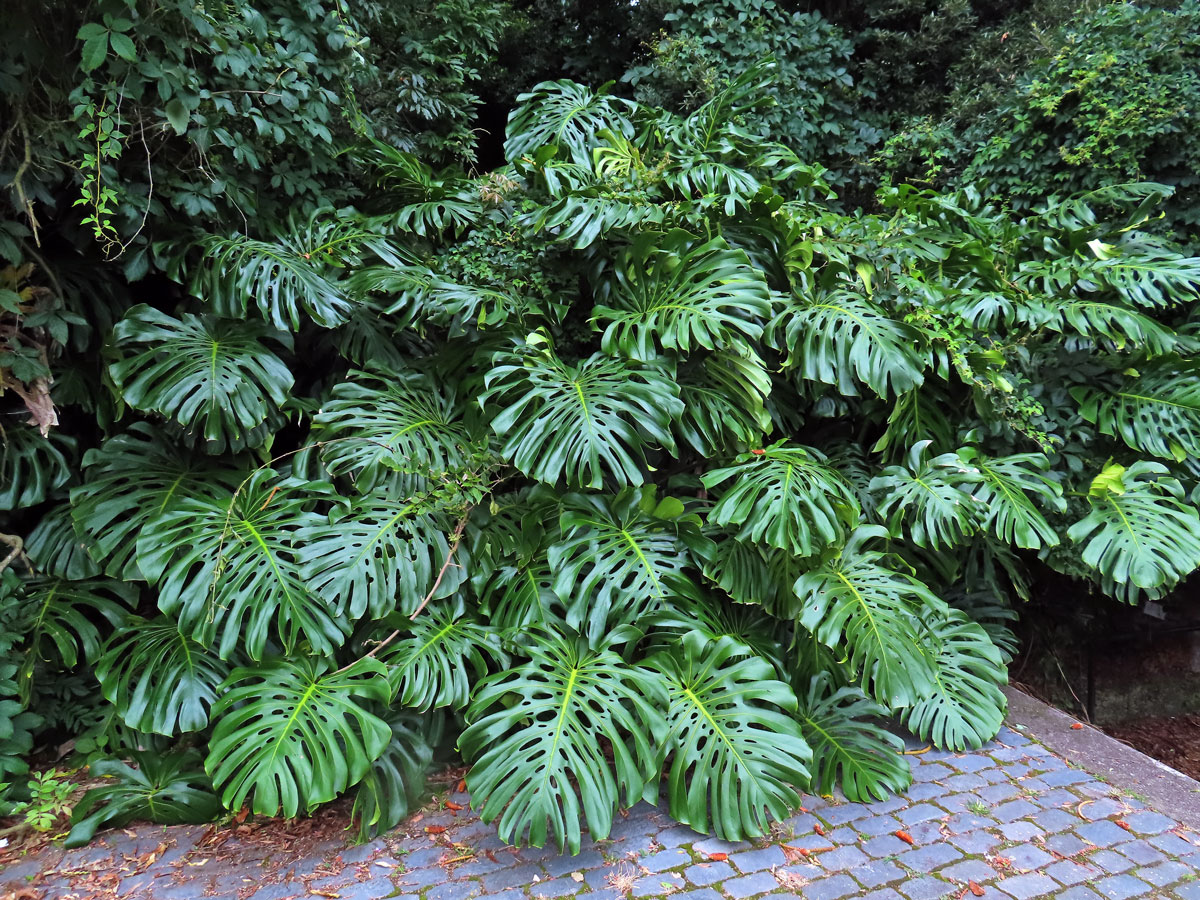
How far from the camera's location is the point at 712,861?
189cm

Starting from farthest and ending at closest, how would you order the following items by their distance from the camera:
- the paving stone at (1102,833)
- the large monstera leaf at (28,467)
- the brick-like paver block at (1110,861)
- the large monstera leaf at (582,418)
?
the large monstera leaf at (28,467) → the large monstera leaf at (582,418) → the paving stone at (1102,833) → the brick-like paver block at (1110,861)

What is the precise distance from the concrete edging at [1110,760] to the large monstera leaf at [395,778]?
83.7 inches

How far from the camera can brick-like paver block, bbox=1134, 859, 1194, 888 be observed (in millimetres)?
1824

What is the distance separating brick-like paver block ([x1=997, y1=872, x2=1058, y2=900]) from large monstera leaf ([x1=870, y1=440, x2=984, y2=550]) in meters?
0.96

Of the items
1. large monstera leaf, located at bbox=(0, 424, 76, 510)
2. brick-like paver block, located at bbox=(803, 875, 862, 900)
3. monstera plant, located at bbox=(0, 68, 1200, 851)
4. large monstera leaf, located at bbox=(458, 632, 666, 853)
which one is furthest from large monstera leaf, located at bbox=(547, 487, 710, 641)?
large monstera leaf, located at bbox=(0, 424, 76, 510)

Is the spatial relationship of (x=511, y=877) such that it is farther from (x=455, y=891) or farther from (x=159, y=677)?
(x=159, y=677)

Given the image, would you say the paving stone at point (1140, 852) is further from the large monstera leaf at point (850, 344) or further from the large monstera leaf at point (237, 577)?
the large monstera leaf at point (237, 577)

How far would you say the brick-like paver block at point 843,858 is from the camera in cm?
188

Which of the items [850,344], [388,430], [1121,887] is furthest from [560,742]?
[850,344]

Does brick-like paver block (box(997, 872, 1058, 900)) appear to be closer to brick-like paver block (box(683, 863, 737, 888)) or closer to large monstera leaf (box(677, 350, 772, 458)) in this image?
brick-like paver block (box(683, 863, 737, 888))

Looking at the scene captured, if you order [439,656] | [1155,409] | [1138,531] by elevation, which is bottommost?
[439,656]

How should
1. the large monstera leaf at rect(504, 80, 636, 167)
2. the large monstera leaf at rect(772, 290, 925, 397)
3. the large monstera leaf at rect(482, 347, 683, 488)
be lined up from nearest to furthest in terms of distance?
the large monstera leaf at rect(482, 347, 683, 488) → the large monstera leaf at rect(772, 290, 925, 397) → the large monstera leaf at rect(504, 80, 636, 167)

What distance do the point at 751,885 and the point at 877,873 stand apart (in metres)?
0.35

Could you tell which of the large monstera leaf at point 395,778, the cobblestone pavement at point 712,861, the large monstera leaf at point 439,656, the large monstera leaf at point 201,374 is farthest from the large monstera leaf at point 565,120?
the cobblestone pavement at point 712,861
